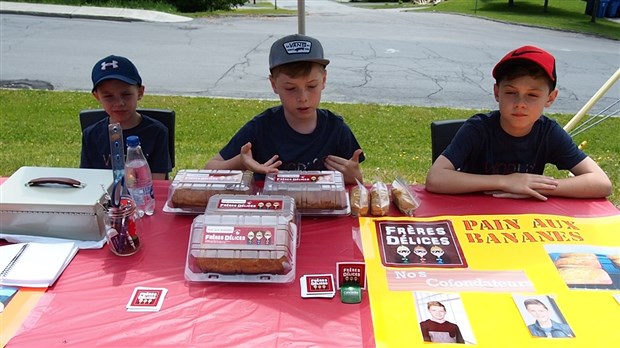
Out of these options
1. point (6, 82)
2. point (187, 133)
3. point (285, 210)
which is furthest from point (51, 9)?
point (285, 210)

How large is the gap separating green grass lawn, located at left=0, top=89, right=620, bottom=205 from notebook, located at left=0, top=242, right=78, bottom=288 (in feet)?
9.22

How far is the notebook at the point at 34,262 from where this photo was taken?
1443 mm

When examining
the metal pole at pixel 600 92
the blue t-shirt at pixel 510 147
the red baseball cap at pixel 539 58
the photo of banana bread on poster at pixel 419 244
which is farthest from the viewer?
the metal pole at pixel 600 92

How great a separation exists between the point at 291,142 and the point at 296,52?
485 mm

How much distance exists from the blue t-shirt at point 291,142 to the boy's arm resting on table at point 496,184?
569 millimetres

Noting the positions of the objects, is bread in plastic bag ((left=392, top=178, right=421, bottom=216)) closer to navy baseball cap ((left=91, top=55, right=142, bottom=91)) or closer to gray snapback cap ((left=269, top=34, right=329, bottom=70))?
gray snapback cap ((left=269, top=34, right=329, bottom=70))

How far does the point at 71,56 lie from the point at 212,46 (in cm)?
297

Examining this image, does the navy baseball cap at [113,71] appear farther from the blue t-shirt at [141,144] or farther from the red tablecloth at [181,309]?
the red tablecloth at [181,309]

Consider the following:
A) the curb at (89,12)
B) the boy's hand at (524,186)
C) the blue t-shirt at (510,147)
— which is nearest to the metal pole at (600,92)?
the blue t-shirt at (510,147)

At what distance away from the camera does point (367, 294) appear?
141 centimetres

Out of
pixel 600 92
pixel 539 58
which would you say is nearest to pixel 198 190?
pixel 539 58

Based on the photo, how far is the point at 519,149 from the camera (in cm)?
227

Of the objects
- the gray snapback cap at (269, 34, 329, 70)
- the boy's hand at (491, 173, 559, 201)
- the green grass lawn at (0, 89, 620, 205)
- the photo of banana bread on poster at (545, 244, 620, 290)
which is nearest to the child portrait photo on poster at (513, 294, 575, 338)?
the photo of banana bread on poster at (545, 244, 620, 290)

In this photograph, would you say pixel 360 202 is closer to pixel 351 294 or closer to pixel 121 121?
pixel 351 294
